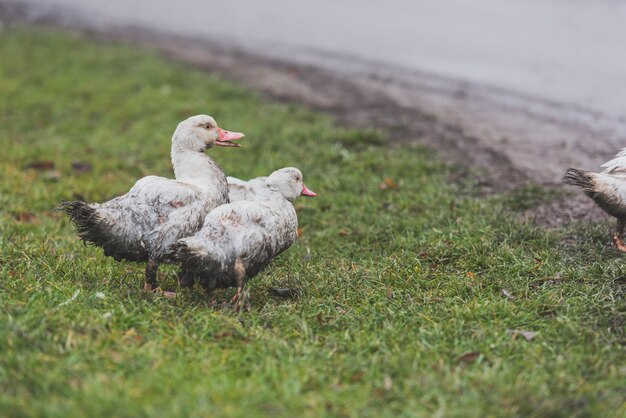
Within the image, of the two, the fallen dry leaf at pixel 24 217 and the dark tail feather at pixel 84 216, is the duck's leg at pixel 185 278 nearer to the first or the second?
the dark tail feather at pixel 84 216

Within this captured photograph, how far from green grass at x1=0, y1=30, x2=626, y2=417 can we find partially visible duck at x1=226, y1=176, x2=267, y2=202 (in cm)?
65

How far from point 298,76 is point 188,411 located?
11.2m

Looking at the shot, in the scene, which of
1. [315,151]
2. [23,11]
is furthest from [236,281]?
[23,11]

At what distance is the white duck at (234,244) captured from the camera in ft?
13.6

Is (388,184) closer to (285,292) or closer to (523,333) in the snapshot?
(285,292)

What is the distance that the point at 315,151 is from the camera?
8305 mm

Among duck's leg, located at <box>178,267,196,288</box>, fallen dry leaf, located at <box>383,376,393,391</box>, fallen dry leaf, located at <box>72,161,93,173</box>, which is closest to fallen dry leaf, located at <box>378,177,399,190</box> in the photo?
duck's leg, located at <box>178,267,196,288</box>

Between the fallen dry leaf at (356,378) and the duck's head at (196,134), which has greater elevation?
the duck's head at (196,134)

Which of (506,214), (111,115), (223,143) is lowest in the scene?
(111,115)

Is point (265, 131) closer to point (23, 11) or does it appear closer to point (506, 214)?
point (506, 214)

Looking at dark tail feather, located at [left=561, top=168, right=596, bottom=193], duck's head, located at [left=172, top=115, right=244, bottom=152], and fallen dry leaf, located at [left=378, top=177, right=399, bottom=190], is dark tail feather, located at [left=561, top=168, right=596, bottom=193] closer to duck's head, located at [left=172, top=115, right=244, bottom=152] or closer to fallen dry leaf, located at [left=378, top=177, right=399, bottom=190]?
fallen dry leaf, located at [left=378, top=177, right=399, bottom=190]

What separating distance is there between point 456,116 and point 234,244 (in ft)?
21.9

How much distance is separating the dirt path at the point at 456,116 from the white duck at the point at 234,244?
2859mm

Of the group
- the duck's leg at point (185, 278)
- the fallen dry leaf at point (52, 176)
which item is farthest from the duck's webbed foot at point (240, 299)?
the fallen dry leaf at point (52, 176)
